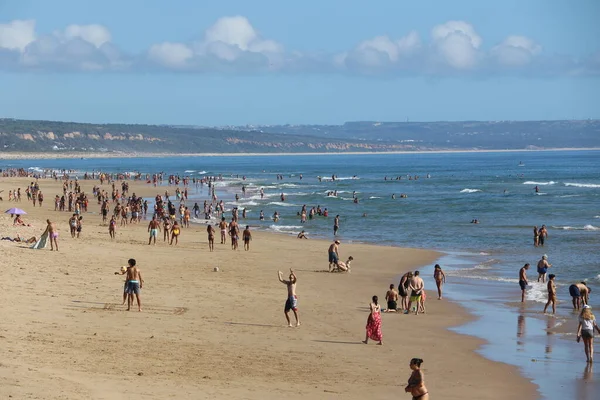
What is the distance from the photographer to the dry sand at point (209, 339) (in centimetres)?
1275

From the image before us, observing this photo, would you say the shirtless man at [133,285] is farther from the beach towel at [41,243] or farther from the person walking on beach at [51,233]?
the beach towel at [41,243]

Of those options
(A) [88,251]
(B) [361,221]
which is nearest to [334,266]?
(A) [88,251]

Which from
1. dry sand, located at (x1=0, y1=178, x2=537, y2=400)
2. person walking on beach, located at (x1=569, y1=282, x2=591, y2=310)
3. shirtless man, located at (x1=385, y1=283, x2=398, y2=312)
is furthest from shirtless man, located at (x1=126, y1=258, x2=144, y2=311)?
person walking on beach, located at (x1=569, y1=282, x2=591, y2=310)

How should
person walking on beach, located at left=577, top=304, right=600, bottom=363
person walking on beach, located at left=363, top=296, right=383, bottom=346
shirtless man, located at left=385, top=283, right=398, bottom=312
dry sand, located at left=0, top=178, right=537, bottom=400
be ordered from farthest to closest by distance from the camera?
1. shirtless man, located at left=385, top=283, right=398, bottom=312
2. person walking on beach, located at left=363, top=296, right=383, bottom=346
3. person walking on beach, located at left=577, top=304, right=600, bottom=363
4. dry sand, located at left=0, top=178, right=537, bottom=400

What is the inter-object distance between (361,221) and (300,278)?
25036mm

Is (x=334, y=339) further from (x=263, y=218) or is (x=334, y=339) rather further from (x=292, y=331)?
(x=263, y=218)

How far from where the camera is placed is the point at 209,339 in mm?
16141

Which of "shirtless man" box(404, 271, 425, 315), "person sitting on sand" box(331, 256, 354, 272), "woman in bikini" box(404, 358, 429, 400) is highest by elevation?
"woman in bikini" box(404, 358, 429, 400)

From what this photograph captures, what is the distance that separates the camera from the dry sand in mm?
12750

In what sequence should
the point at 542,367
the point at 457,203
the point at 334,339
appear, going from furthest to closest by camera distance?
the point at 457,203, the point at 334,339, the point at 542,367

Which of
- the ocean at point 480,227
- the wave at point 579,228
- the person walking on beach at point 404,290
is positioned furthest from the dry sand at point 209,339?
the wave at point 579,228

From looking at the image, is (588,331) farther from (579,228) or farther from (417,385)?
(579,228)

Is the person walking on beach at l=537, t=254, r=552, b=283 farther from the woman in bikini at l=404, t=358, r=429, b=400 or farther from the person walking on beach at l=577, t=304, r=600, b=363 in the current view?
the woman in bikini at l=404, t=358, r=429, b=400

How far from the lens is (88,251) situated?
28.2 meters
